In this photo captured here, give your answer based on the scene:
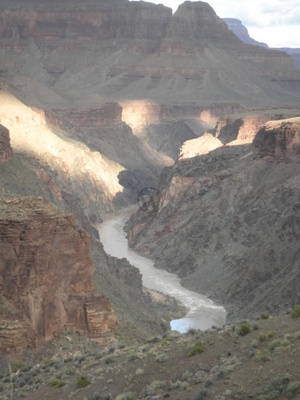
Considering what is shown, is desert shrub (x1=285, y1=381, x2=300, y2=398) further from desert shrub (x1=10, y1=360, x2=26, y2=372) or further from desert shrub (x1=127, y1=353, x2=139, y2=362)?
desert shrub (x1=10, y1=360, x2=26, y2=372)

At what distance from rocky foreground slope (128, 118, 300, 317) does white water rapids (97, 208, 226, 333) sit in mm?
927

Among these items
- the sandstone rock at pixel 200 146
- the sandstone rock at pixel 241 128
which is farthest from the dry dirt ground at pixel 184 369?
the sandstone rock at pixel 200 146

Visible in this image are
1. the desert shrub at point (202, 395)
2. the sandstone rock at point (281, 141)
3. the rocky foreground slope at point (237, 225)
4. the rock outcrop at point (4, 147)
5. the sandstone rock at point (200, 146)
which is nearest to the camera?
the desert shrub at point (202, 395)

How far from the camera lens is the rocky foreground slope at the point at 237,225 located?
72.1 meters

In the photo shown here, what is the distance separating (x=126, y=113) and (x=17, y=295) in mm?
146590

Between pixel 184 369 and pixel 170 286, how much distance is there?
2053 inches

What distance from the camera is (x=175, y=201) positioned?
10169 cm

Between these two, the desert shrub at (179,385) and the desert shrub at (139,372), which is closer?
the desert shrub at (179,385)

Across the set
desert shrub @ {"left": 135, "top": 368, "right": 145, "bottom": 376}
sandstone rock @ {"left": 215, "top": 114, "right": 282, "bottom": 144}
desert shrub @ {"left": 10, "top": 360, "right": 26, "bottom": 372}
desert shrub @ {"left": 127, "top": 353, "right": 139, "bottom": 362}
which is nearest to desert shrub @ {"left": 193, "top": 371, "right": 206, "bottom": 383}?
desert shrub @ {"left": 135, "top": 368, "right": 145, "bottom": 376}

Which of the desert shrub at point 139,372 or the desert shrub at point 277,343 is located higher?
the desert shrub at point 277,343

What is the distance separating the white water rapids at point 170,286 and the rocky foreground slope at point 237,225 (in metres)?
0.93

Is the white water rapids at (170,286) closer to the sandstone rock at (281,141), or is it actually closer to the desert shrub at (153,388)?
the sandstone rock at (281,141)

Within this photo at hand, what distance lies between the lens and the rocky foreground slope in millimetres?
72125

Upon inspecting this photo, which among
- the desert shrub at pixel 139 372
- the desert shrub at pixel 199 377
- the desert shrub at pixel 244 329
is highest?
the desert shrub at pixel 244 329
